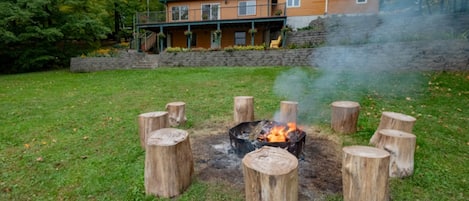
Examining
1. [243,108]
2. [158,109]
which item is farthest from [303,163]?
[158,109]

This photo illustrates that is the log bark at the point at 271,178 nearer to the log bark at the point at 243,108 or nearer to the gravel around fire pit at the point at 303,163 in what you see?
the gravel around fire pit at the point at 303,163

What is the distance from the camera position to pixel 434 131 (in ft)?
14.2

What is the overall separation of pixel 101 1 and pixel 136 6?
6047 millimetres

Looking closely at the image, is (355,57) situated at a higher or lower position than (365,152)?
higher

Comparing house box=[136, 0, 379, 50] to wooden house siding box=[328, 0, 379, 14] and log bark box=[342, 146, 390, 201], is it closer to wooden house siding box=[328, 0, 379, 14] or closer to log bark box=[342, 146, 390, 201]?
wooden house siding box=[328, 0, 379, 14]

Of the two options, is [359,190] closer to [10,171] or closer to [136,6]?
[10,171]

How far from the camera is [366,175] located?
222cm

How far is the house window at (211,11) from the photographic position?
18406 mm

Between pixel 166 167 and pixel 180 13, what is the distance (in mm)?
18165

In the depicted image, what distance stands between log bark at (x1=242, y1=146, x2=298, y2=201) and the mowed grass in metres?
0.56

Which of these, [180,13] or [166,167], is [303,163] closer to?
[166,167]

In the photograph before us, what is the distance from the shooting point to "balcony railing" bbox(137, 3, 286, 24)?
57.7 feet

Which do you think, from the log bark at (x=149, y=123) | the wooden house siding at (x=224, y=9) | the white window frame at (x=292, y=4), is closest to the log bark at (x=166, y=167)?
the log bark at (x=149, y=123)

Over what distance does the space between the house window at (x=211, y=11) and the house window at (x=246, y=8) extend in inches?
61.2
